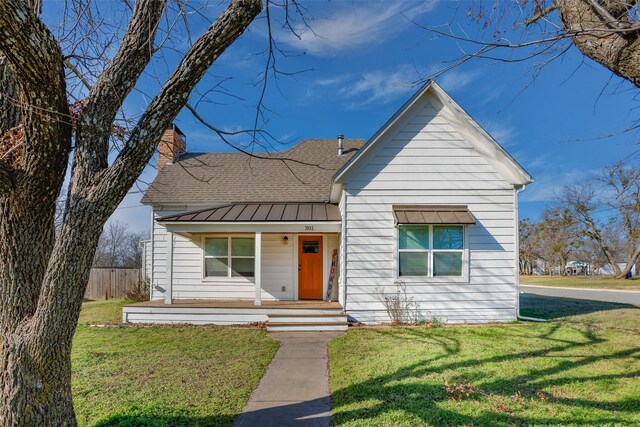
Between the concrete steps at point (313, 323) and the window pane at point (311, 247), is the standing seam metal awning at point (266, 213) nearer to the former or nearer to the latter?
the window pane at point (311, 247)

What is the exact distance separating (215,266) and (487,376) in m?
9.13

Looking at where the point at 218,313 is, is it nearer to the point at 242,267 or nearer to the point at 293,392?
the point at 242,267

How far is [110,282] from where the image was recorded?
17453 mm

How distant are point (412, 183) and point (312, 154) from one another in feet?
18.3

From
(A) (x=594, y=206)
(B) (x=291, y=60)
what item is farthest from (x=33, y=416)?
(A) (x=594, y=206)

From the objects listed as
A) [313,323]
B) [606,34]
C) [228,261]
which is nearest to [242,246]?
[228,261]

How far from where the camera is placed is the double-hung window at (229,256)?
39.5 feet

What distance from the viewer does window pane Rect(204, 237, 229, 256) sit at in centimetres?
1211

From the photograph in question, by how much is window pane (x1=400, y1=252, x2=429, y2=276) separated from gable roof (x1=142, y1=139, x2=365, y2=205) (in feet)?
12.0

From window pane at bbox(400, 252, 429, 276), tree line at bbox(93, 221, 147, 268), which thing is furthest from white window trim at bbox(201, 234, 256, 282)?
tree line at bbox(93, 221, 147, 268)

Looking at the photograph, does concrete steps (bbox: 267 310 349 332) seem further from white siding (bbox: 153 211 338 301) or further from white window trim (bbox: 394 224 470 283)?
white siding (bbox: 153 211 338 301)

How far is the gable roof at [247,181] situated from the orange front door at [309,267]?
146 centimetres

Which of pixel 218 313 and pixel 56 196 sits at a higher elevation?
pixel 56 196

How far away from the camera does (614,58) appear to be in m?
2.51
